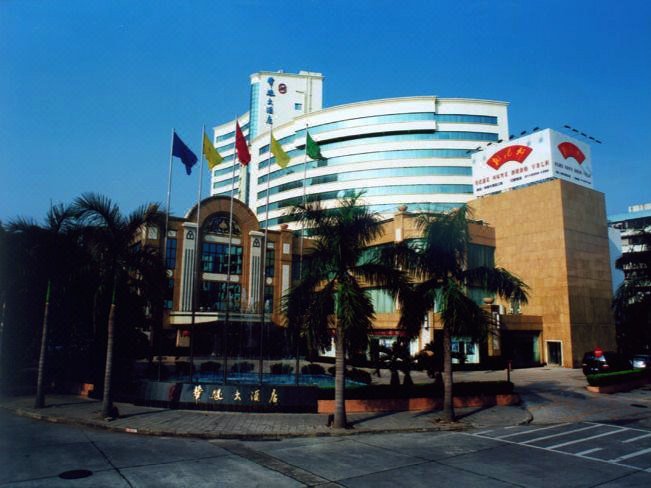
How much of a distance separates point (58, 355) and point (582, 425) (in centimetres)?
2739

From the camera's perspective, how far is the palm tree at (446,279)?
19438mm

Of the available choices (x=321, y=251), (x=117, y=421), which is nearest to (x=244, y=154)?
(x=321, y=251)

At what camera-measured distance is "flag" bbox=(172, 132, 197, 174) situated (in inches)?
1369

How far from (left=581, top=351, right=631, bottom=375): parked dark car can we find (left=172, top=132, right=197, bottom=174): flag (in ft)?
110

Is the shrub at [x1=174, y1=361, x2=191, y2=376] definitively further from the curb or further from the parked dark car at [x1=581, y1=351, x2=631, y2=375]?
the parked dark car at [x1=581, y1=351, x2=631, y2=375]

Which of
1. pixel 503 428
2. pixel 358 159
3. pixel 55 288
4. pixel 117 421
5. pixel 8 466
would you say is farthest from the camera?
pixel 358 159

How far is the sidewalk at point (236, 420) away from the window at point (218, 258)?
116ft

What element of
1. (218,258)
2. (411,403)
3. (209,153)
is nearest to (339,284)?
(411,403)

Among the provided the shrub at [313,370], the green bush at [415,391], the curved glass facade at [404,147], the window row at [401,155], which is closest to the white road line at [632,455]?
the green bush at [415,391]

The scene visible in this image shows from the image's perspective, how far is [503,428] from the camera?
1911 cm

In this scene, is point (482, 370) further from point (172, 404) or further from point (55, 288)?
point (55, 288)

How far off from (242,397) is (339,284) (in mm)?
6716

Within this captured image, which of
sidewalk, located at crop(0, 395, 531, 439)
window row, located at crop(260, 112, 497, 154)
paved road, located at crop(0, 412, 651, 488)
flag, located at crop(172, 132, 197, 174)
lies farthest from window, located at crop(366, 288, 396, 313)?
window row, located at crop(260, 112, 497, 154)

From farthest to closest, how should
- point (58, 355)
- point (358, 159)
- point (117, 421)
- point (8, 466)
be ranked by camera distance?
point (358, 159), point (58, 355), point (117, 421), point (8, 466)
